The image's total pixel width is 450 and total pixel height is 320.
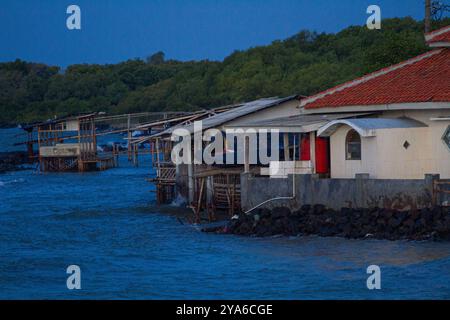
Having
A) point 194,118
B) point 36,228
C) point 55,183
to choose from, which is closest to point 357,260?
point 36,228

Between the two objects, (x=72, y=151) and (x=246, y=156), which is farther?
(x=72, y=151)

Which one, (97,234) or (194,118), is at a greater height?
(194,118)

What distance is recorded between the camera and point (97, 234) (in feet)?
115

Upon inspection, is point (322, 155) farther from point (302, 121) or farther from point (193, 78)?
point (193, 78)

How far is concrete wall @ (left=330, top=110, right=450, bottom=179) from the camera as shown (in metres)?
31.9

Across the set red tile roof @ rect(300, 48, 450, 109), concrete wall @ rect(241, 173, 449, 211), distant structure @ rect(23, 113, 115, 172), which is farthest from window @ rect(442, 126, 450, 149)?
distant structure @ rect(23, 113, 115, 172)

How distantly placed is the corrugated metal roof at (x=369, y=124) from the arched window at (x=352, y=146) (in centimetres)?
43

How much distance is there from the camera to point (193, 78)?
135750 mm

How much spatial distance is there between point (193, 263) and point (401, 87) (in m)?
9.12

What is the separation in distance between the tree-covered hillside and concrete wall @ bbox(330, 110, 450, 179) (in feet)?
138

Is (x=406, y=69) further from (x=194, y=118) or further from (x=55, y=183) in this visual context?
(x=55, y=183)

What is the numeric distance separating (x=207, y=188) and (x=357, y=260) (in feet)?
33.0

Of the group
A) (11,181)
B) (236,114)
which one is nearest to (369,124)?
(236,114)

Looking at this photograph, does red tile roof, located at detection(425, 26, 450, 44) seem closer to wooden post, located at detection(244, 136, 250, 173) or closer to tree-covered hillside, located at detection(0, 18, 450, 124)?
wooden post, located at detection(244, 136, 250, 173)
